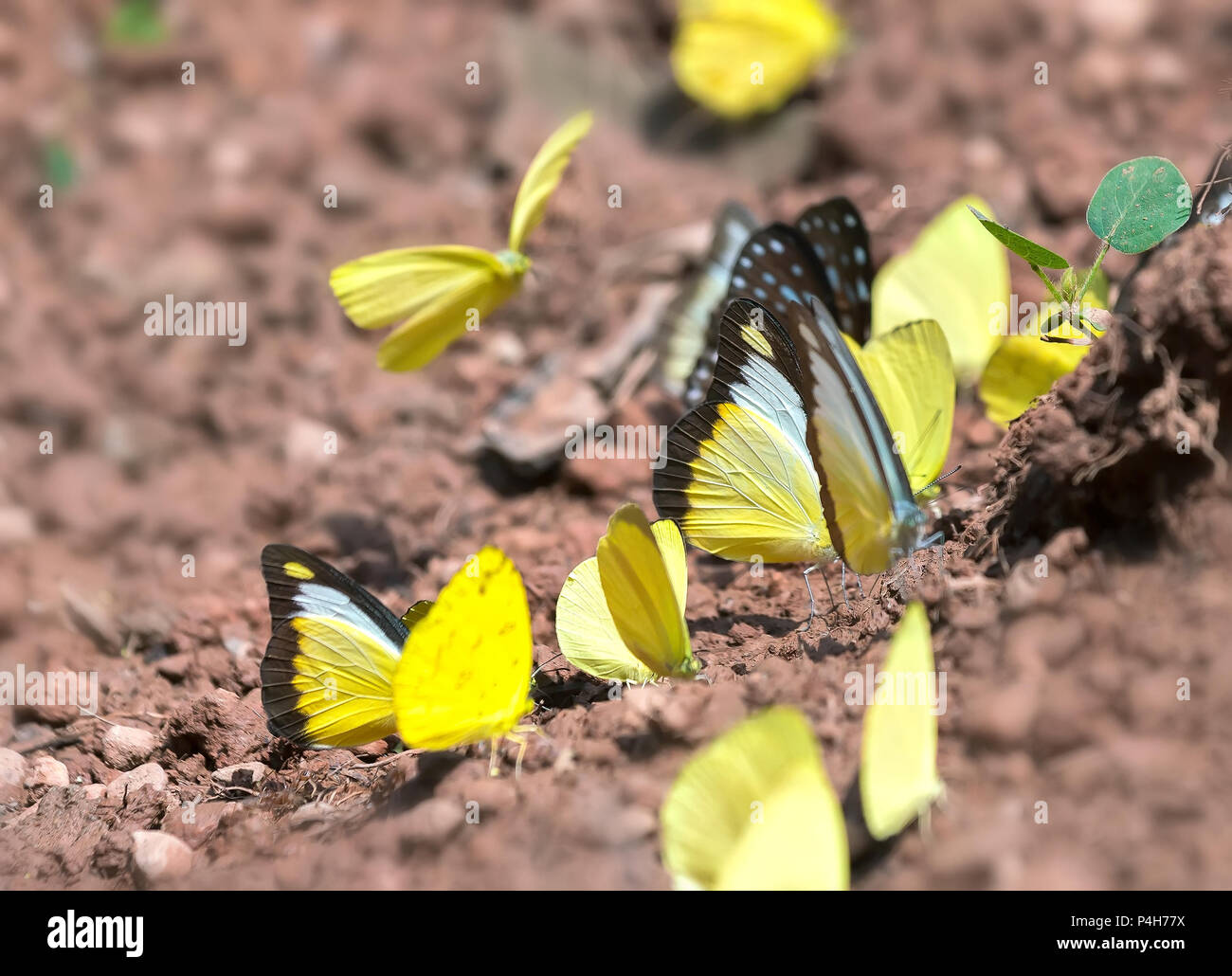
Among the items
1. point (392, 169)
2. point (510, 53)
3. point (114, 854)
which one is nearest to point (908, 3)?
point (510, 53)

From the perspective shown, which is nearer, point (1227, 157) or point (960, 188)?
point (1227, 157)

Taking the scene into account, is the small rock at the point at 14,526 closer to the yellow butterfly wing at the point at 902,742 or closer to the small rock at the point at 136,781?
the small rock at the point at 136,781

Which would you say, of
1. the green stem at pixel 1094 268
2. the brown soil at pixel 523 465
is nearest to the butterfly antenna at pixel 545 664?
the brown soil at pixel 523 465

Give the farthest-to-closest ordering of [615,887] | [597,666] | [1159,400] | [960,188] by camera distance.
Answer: [960,188]
[597,666]
[1159,400]
[615,887]

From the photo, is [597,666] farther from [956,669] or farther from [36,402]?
[36,402]

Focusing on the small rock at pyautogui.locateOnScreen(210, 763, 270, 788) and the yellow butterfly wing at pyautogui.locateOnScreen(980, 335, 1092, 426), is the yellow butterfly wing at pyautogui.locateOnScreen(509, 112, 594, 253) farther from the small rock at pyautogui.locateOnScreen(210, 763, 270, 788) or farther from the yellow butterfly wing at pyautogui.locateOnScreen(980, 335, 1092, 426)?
the small rock at pyautogui.locateOnScreen(210, 763, 270, 788)

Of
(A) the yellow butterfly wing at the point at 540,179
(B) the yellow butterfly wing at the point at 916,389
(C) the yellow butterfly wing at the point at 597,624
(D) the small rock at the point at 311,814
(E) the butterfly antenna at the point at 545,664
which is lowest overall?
(D) the small rock at the point at 311,814

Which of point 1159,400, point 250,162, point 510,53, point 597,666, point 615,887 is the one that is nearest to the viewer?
point 615,887
